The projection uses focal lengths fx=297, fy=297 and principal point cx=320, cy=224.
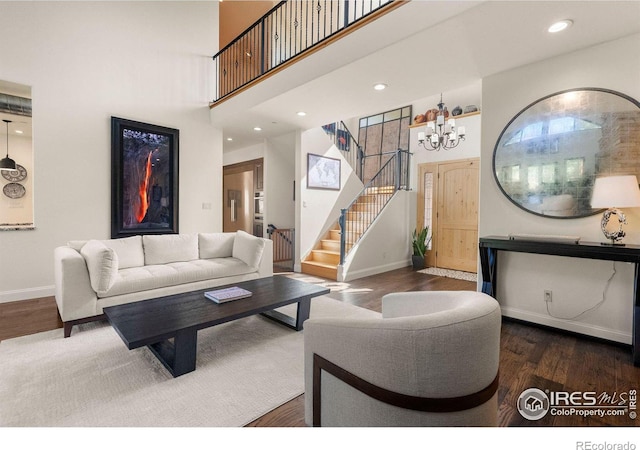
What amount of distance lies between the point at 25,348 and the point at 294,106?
12.3ft

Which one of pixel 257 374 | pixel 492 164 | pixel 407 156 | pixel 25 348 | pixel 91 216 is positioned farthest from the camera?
pixel 407 156

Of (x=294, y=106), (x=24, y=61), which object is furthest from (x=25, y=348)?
(x=294, y=106)

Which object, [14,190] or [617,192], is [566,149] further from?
[14,190]

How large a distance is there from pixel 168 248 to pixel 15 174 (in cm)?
257

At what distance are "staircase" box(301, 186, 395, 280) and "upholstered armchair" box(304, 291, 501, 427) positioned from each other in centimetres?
358

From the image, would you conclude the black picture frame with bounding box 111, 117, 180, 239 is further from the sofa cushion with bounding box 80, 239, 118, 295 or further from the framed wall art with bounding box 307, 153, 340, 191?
the framed wall art with bounding box 307, 153, 340, 191

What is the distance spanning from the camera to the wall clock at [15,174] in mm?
4031

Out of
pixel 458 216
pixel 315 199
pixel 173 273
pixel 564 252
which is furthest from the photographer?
pixel 315 199

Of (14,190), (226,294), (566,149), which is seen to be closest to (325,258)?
(226,294)

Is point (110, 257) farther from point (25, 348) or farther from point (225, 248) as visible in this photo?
point (225, 248)

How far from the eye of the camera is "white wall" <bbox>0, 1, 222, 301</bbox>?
3.53 metres

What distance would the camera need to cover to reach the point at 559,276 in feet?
9.19

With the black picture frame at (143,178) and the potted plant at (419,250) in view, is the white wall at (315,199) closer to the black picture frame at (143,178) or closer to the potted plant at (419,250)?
the potted plant at (419,250)

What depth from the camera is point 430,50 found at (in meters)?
2.66
